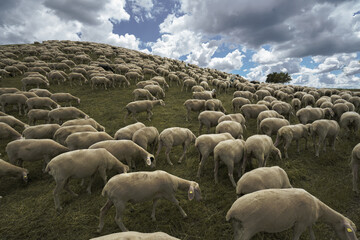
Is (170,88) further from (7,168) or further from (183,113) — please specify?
(7,168)

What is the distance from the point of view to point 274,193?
3.61 m

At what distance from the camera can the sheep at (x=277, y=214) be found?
334 centimetres

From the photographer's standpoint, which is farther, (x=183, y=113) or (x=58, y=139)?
(x=183, y=113)

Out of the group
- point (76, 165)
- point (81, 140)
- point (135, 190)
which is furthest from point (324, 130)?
point (81, 140)

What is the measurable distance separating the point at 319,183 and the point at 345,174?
6.06ft

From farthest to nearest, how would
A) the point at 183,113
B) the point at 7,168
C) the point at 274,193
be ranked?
the point at 183,113 < the point at 7,168 < the point at 274,193

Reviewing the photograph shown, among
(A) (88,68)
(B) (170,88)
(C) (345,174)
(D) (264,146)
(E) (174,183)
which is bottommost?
(C) (345,174)

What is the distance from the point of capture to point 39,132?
855cm

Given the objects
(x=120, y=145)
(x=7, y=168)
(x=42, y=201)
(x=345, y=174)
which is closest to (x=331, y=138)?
(x=345, y=174)

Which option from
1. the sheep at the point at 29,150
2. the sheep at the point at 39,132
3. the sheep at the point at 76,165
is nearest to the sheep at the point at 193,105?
the sheep at the point at 76,165

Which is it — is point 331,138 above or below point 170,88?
below

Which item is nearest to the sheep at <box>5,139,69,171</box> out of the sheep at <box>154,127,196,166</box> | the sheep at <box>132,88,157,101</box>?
the sheep at <box>154,127,196,166</box>

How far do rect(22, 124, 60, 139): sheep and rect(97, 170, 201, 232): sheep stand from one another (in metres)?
6.58

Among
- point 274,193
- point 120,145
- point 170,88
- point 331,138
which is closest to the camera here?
point 274,193
